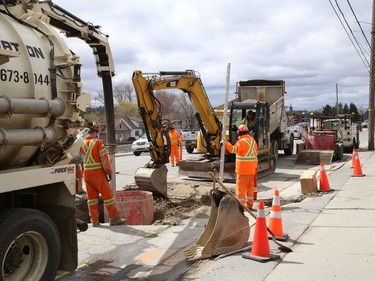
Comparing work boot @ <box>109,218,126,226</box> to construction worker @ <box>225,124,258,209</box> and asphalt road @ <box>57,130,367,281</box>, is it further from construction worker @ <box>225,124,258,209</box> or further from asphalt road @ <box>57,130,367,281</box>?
construction worker @ <box>225,124,258,209</box>

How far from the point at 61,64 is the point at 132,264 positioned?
106 inches

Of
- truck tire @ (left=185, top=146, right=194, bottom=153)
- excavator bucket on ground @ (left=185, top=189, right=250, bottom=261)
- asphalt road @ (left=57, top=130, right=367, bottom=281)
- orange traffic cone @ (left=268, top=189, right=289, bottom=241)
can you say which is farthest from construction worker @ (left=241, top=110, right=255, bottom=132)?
truck tire @ (left=185, top=146, right=194, bottom=153)

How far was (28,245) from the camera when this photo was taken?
4395 millimetres

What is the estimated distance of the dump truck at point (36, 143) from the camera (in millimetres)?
4078

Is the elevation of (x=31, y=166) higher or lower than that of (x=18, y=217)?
higher

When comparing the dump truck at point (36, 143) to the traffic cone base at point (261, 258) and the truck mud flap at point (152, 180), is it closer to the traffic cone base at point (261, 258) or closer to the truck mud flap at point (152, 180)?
the traffic cone base at point (261, 258)

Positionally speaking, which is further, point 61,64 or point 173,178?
point 173,178

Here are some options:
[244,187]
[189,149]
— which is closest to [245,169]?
[244,187]

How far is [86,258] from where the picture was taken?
5.93 m

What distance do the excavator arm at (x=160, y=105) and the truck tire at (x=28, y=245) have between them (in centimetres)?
713

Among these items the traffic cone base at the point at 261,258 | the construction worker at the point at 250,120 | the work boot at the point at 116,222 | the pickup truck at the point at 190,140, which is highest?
the construction worker at the point at 250,120

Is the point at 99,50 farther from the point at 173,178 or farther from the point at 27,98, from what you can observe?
the point at 173,178

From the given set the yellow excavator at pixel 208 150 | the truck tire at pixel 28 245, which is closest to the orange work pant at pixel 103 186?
the yellow excavator at pixel 208 150

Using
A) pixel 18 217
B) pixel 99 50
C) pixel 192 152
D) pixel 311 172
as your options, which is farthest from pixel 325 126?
pixel 18 217
